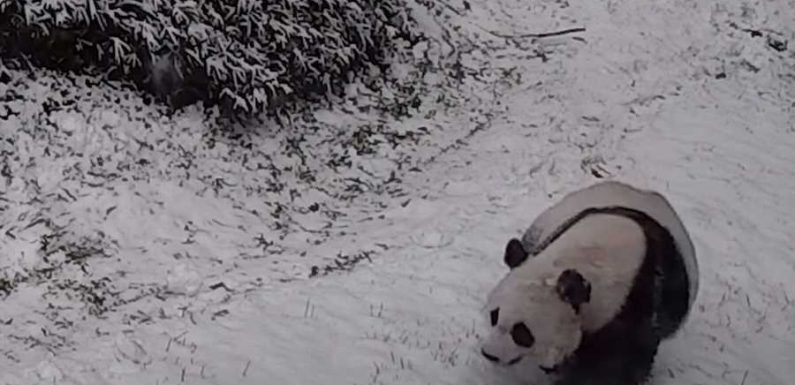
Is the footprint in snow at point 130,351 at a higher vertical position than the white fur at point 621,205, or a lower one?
lower

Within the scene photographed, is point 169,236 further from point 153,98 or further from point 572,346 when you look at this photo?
point 572,346

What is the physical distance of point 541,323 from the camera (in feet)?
19.1

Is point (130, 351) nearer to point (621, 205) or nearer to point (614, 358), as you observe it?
point (614, 358)

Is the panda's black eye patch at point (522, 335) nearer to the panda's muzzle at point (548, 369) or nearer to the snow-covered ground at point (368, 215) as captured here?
the panda's muzzle at point (548, 369)

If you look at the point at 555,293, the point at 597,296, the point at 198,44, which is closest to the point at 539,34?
the point at 198,44

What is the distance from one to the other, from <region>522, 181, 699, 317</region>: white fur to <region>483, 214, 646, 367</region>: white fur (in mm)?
460

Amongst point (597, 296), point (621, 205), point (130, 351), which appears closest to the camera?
point (597, 296)

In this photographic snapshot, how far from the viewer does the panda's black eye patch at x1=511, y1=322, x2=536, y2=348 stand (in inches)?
228

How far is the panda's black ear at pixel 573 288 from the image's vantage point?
19.2ft

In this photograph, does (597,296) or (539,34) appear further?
(539,34)

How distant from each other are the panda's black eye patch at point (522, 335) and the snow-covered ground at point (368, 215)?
299 mm

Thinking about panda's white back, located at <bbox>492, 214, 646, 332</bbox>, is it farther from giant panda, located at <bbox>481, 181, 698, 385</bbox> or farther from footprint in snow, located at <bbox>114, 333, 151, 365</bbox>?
footprint in snow, located at <bbox>114, 333, 151, 365</bbox>

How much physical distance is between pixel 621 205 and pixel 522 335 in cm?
169

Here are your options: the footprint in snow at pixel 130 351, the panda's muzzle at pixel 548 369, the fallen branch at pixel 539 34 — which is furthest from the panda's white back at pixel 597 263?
the fallen branch at pixel 539 34
